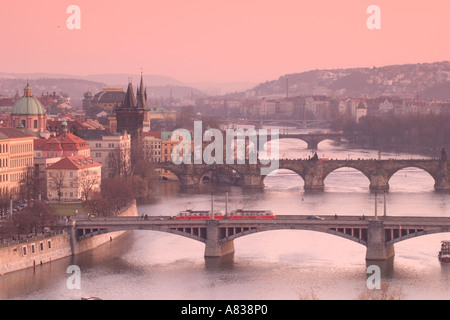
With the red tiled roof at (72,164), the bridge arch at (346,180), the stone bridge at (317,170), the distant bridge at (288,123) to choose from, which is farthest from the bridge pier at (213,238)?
the distant bridge at (288,123)

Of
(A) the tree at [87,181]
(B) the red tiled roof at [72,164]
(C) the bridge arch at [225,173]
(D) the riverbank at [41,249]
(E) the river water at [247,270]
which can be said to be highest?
(B) the red tiled roof at [72,164]

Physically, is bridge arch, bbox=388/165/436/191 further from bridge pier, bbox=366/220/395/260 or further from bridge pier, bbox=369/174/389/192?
bridge pier, bbox=366/220/395/260

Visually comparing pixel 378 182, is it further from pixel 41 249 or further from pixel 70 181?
pixel 41 249

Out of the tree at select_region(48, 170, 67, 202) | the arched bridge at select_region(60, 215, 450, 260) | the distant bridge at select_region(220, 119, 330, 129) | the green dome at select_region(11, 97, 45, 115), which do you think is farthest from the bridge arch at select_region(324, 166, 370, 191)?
the distant bridge at select_region(220, 119, 330, 129)

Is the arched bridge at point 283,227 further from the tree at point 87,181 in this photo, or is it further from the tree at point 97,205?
the tree at point 87,181

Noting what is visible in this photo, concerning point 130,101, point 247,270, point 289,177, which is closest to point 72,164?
point 247,270

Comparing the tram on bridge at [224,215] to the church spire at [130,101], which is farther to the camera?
the church spire at [130,101]
